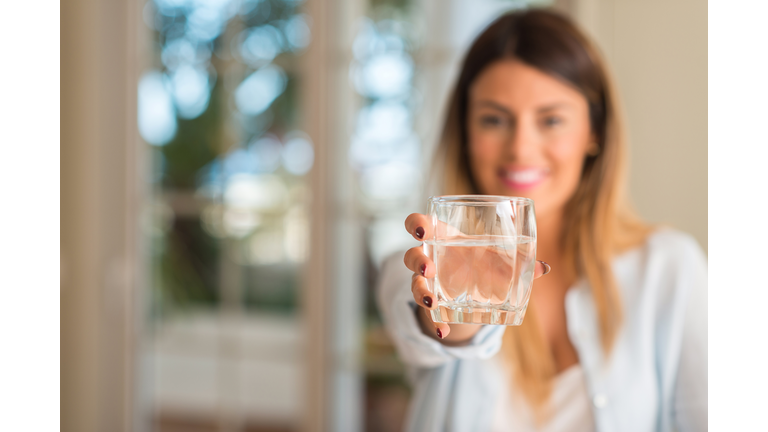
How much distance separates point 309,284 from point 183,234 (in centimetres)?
74

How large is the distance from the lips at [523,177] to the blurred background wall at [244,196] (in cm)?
75

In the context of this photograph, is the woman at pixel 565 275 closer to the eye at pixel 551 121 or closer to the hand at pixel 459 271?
the eye at pixel 551 121

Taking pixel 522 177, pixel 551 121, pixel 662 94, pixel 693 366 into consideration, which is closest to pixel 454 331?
pixel 522 177

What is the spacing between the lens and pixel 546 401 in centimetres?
115

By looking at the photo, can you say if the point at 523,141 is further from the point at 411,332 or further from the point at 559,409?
the point at 559,409

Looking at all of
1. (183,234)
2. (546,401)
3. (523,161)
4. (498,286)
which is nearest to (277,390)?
(183,234)

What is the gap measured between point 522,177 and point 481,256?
492 mm

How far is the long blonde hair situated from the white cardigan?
4 centimetres

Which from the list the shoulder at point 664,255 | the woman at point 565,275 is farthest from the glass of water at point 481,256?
the shoulder at point 664,255

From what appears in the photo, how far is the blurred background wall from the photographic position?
2.07 metres

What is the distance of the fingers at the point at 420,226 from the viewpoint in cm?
59

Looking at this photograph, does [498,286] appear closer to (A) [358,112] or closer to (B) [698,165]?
(B) [698,165]

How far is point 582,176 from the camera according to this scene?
122cm

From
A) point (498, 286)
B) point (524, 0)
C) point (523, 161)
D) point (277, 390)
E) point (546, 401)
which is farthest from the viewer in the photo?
point (277, 390)
